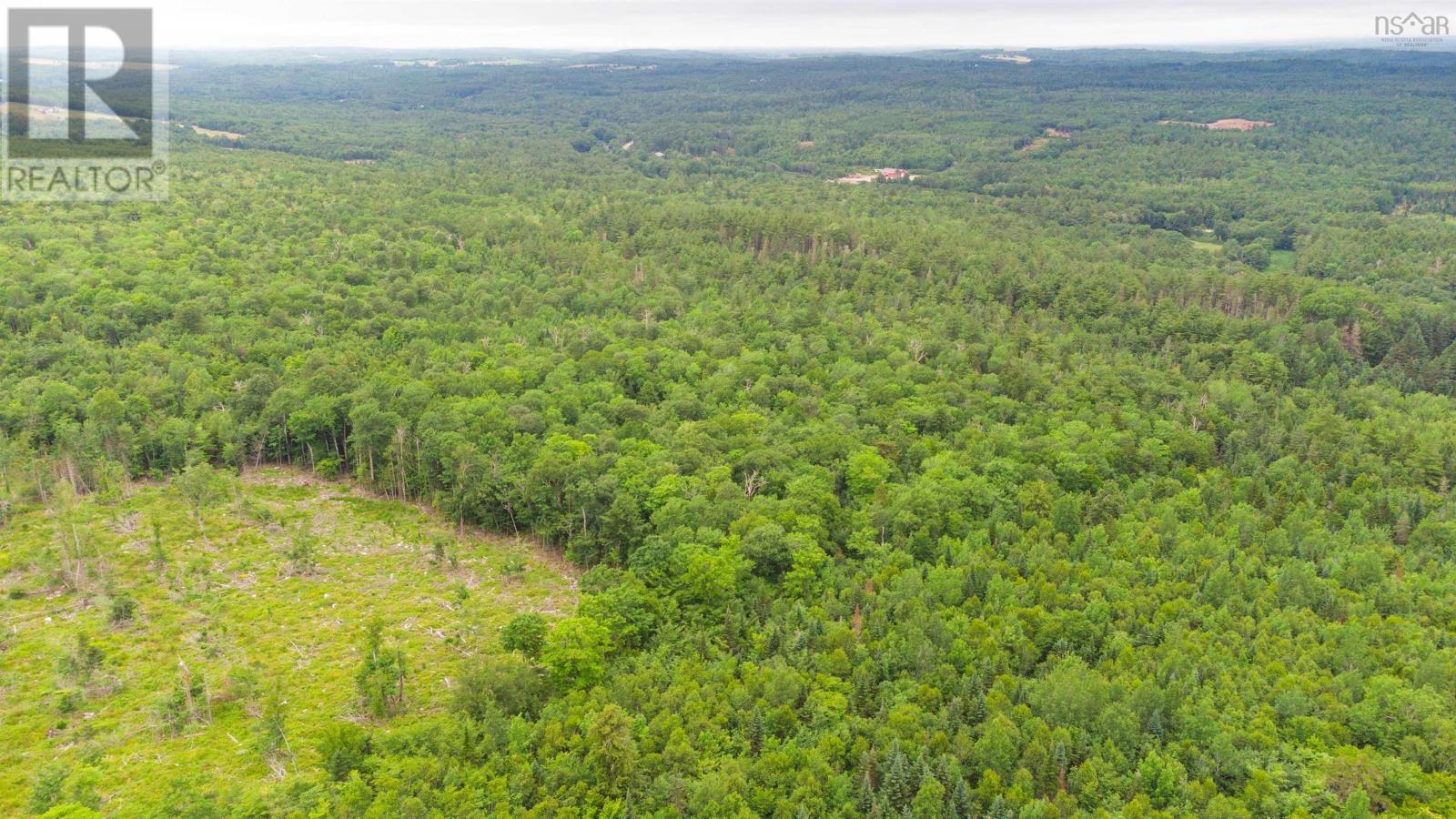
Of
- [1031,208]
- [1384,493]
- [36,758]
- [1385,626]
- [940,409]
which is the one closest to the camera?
[36,758]

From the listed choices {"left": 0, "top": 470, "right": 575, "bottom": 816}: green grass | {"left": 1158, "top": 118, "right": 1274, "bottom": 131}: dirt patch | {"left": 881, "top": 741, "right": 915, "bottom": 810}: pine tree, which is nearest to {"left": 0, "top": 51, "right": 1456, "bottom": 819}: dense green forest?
{"left": 881, "top": 741, "right": 915, "bottom": 810}: pine tree

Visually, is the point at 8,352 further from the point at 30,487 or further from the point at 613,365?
the point at 613,365

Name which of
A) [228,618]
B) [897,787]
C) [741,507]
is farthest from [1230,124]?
[228,618]

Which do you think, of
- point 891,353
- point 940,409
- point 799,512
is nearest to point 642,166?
point 891,353

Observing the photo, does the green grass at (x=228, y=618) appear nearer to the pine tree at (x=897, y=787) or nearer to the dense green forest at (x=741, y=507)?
the dense green forest at (x=741, y=507)

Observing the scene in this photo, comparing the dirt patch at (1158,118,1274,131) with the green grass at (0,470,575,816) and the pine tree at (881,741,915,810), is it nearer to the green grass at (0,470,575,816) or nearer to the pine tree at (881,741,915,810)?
the green grass at (0,470,575,816)

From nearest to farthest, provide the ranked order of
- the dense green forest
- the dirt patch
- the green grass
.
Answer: the dense green forest, the green grass, the dirt patch
